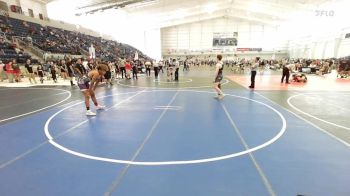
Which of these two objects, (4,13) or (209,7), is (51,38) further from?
(209,7)

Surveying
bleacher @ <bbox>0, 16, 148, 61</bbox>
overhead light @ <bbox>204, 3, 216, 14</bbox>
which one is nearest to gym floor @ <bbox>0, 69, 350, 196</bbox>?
bleacher @ <bbox>0, 16, 148, 61</bbox>

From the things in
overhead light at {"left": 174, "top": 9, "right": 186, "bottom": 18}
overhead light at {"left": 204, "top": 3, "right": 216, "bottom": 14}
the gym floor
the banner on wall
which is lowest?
the gym floor

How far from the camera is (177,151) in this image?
15.4 ft

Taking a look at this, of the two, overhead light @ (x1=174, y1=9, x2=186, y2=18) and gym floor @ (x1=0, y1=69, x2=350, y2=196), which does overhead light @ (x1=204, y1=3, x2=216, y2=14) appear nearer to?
overhead light @ (x1=174, y1=9, x2=186, y2=18)

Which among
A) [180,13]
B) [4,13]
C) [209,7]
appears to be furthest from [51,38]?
[209,7]

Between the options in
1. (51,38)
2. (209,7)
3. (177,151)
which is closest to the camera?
(177,151)

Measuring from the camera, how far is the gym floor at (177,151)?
348cm

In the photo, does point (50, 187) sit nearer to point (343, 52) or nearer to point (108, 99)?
point (108, 99)

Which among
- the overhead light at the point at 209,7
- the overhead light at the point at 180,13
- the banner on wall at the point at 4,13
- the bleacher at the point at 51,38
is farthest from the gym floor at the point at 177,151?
the overhead light at the point at 180,13

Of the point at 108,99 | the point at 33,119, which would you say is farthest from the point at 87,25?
the point at 33,119

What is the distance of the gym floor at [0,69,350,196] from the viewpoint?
137 inches

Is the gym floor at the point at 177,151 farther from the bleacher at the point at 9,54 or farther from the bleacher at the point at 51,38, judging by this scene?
the bleacher at the point at 51,38

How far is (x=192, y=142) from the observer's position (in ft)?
17.0

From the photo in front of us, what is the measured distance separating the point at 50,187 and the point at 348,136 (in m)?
6.05
